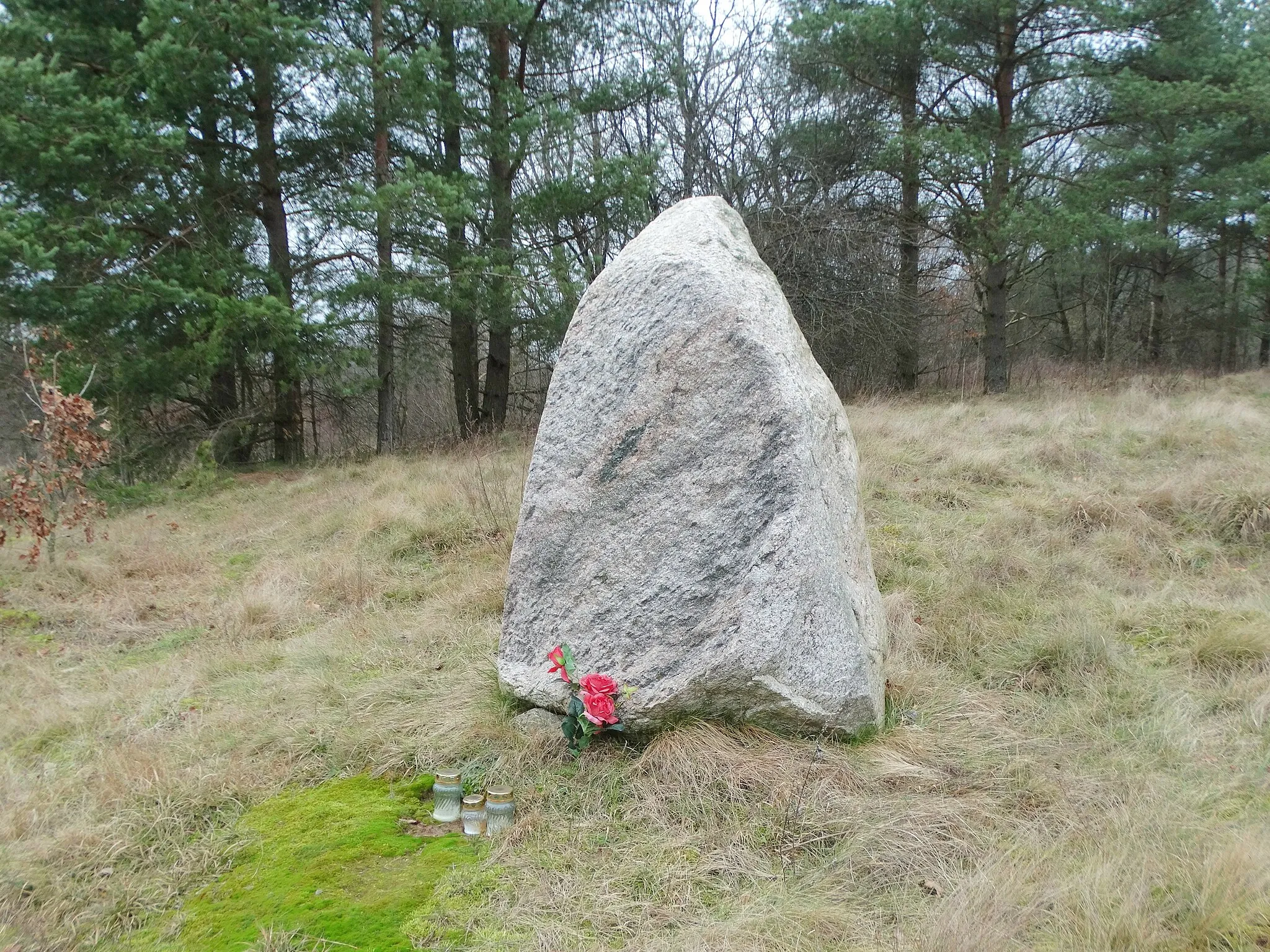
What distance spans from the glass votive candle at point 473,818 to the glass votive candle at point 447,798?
0.26ft

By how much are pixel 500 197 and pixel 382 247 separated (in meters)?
1.64

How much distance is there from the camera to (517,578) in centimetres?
324

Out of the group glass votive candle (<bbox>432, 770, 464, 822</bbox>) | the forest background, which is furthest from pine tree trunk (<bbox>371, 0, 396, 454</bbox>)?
glass votive candle (<bbox>432, 770, 464, 822</bbox>)

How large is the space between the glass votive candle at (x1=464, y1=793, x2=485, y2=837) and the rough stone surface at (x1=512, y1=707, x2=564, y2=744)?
0.39 m

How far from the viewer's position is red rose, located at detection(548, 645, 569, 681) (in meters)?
2.99

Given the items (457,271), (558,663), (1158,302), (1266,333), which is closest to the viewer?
(558,663)

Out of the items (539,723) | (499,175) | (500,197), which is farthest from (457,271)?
(539,723)

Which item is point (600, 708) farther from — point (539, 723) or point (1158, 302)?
point (1158, 302)

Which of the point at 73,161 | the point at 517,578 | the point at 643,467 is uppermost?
the point at 73,161

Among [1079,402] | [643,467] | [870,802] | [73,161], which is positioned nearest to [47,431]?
[73,161]

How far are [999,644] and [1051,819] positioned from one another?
4.94 ft

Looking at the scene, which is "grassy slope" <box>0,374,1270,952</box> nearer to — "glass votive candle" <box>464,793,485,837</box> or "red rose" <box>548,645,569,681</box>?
"glass votive candle" <box>464,793,485,837</box>

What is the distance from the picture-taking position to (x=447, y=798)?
9.18ft

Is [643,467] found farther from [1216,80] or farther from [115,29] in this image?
[1216,80]
